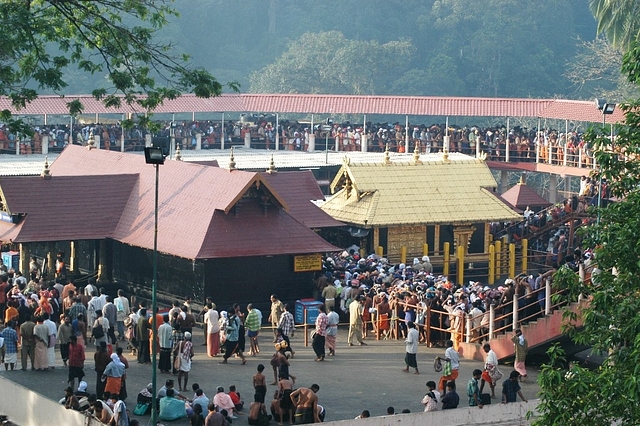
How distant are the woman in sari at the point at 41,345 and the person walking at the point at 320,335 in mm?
5044

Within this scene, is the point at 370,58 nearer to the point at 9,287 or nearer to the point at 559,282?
the point at 9,287

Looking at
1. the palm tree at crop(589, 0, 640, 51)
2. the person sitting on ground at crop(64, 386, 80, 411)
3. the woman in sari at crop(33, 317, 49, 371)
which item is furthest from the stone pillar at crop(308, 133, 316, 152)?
the person sitting on ground at crop(64, 386, 80, 411)

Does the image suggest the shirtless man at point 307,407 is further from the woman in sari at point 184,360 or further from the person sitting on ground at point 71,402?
the person sitting on ground at point 71,402

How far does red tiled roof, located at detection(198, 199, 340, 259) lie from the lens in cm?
2991

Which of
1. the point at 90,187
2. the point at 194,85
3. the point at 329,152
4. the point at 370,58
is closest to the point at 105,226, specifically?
the point at 90,187

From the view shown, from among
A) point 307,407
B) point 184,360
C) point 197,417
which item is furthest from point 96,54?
point 307,407

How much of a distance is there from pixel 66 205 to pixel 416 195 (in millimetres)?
9926

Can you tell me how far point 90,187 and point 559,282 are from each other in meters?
18.5

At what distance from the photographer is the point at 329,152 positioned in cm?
5309

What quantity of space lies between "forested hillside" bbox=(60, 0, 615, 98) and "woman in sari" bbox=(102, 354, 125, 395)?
60.4 meters

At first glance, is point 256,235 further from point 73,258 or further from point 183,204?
point 73,258

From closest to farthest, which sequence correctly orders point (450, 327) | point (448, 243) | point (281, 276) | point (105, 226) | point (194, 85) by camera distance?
point (194, 85), point (450, 327), point (281, 276), point (105, 226), point (448, 243)

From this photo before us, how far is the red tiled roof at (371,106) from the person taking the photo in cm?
5047

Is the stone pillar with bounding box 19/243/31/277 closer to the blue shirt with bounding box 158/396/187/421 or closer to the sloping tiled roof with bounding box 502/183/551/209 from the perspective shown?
the blue shirt with bounding box 158/396/187/421
